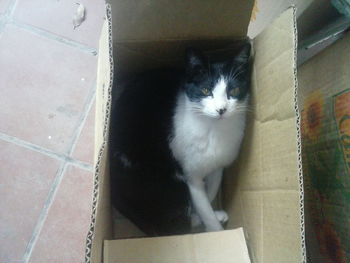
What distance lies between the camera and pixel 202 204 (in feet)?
3.34

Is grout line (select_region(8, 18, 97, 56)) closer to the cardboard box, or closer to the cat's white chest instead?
the cardboard box

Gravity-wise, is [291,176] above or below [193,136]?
below

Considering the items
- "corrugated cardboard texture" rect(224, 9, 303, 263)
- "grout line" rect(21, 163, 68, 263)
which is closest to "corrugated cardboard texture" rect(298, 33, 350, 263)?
"corrugated cardboard texture" rect(224, 9, 303, 263)

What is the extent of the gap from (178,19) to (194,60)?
111 mm

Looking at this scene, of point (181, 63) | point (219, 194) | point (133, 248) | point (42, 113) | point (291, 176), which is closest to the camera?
point (291, 176)

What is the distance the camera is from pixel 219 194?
1.20 metres

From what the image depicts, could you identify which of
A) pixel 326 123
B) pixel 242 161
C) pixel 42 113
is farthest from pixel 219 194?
pixel 42 113

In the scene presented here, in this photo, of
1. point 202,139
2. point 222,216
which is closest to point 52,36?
point 202,139

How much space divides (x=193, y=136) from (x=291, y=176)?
Result: 31 cm

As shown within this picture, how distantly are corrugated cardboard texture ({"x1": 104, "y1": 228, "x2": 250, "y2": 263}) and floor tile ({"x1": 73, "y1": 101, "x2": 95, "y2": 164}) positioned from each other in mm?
549

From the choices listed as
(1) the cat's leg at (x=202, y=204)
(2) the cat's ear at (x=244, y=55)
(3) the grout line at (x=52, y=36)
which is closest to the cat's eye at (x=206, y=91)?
(2) the cat's ear at (x=244, y=55)

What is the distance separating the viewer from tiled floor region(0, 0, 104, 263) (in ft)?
3.86

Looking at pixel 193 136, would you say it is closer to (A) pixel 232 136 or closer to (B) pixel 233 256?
(A) pixel 232 136

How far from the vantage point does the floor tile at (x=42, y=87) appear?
4.26 ft
